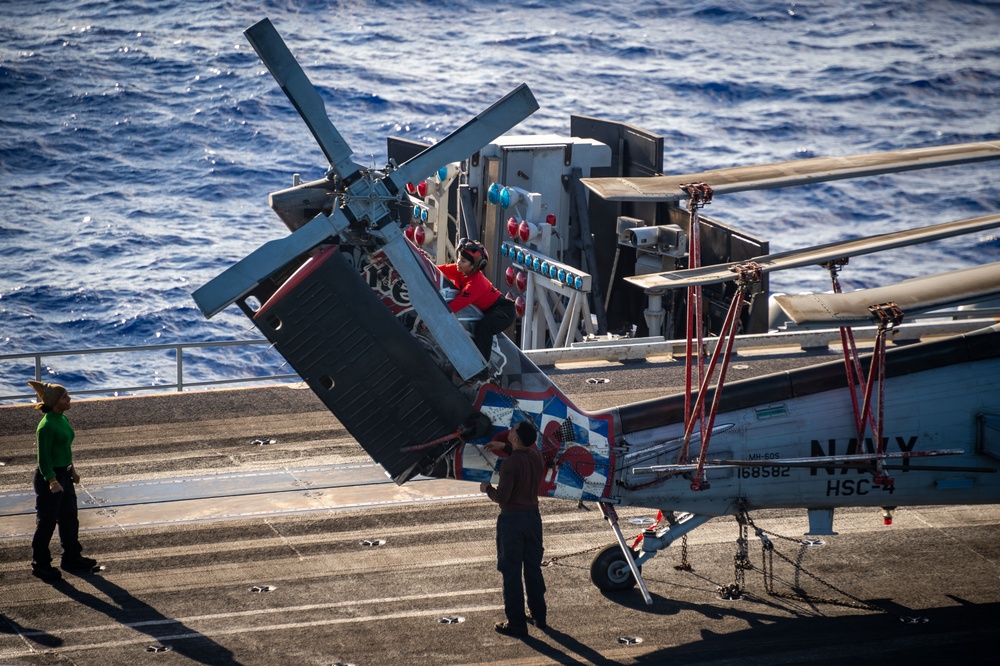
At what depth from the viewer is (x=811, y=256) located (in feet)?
39.8

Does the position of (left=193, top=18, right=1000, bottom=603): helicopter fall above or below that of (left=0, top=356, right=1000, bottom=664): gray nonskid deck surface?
above

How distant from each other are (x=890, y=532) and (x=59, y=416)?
10.7 metres

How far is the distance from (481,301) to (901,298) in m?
4.45

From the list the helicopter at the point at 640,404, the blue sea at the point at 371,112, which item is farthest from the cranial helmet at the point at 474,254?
the blue sea at the point at 371,112

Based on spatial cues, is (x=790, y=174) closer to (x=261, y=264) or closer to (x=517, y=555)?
(x=517, y=555)

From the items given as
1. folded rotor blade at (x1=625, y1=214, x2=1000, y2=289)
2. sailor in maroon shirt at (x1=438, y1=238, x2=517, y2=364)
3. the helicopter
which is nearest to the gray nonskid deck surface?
the helicopter

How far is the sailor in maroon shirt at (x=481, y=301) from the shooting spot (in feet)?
42.0

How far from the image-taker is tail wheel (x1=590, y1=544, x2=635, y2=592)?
44.1ft

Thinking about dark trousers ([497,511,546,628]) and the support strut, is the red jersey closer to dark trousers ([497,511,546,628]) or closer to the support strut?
dark trousers ([497,511,546,628])

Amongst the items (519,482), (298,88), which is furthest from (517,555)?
(298,88)

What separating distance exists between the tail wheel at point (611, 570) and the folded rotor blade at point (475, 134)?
197 inches

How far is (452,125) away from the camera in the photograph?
58469 millimetres

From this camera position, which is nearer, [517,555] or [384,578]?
[517,555]

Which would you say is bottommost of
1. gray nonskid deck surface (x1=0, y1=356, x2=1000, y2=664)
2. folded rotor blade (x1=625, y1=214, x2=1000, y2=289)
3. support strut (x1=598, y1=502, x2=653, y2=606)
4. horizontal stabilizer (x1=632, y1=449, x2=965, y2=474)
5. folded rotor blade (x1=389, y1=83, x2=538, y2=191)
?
gray nonskid deck surface (x1=0, y1=356, x2=1000, y2=664)
